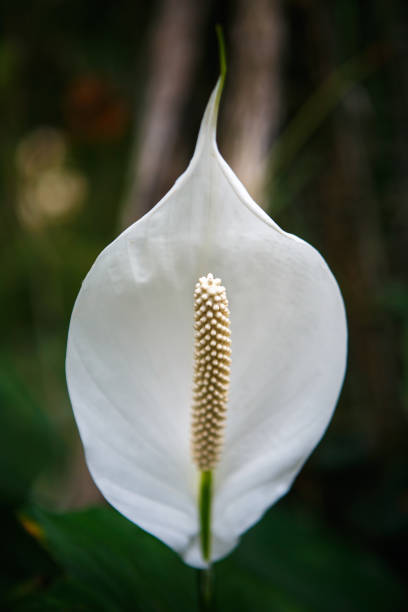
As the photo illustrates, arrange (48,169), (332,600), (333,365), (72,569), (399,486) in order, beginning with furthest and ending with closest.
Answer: (48,169), (399,486), (332,600), (72,569), (333,365)

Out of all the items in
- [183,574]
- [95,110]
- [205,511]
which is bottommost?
[183,574]

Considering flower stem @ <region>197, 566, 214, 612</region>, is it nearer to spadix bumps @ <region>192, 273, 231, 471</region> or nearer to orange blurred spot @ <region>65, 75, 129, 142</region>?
spadix bumps @ <region>192, 273, 231, 471</region>

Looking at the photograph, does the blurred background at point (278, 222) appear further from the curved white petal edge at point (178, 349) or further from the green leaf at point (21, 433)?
the curved white petal edge at point (178, 349)

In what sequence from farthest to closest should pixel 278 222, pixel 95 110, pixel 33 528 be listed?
pixel 95 110 < pixel 278 222 < pixel 33 528

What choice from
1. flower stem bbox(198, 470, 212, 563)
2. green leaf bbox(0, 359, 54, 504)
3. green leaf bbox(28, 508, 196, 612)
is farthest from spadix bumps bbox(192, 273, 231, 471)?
green leaf bbox(0, 359, 54, 504)

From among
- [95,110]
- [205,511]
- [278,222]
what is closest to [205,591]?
[205,511]

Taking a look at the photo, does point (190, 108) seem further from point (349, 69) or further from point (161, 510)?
point (161, 510)

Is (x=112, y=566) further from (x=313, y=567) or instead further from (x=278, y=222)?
(x=278, y=222)

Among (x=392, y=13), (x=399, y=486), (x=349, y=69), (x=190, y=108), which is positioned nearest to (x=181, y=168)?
(x=190, y=108)
